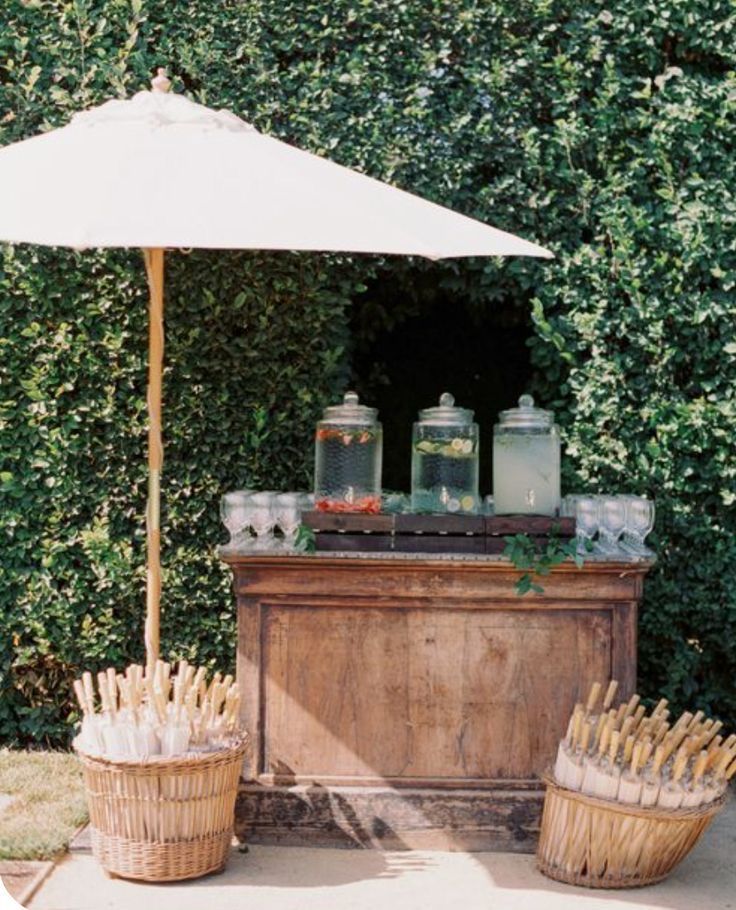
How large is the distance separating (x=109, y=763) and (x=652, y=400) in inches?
96.1

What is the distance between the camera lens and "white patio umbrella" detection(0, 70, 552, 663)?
11.7ft

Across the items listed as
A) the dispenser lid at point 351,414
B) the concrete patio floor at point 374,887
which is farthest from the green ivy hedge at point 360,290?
the concrete patio floor at point 374,887

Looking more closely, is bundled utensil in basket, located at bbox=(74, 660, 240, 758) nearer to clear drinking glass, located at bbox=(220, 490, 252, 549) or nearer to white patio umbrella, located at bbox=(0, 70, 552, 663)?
white patio umbrella, located at bbox=(0, 70, 552, 663)

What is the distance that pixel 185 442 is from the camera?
5141mm

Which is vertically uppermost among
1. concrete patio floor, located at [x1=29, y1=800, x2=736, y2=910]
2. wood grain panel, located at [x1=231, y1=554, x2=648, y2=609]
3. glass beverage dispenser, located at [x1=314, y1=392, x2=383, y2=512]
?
glass beverage dispenser, located at [x1=314, y1=392, x2=383, y2=512]

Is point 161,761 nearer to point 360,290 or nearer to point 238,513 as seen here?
point 238,513

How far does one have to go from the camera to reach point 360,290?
5152 millimetres

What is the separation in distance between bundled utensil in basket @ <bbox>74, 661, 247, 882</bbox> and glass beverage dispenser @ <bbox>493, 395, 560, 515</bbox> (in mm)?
1187

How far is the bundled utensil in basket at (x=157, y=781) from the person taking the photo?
393 cm

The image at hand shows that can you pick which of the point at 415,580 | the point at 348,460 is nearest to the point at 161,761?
Result: the point at 415,580

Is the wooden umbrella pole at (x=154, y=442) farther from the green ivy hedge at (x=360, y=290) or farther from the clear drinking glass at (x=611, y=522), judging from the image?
the clear drinking glass at (x=611, y=522)

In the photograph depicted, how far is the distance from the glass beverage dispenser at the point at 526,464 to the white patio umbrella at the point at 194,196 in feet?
2.25

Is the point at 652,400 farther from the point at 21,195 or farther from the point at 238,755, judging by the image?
the point at 21,195

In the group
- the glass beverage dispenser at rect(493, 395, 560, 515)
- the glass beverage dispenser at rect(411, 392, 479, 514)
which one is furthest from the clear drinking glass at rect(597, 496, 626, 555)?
the glass beverage dispenser at rect(411, 392, 479, 514)
